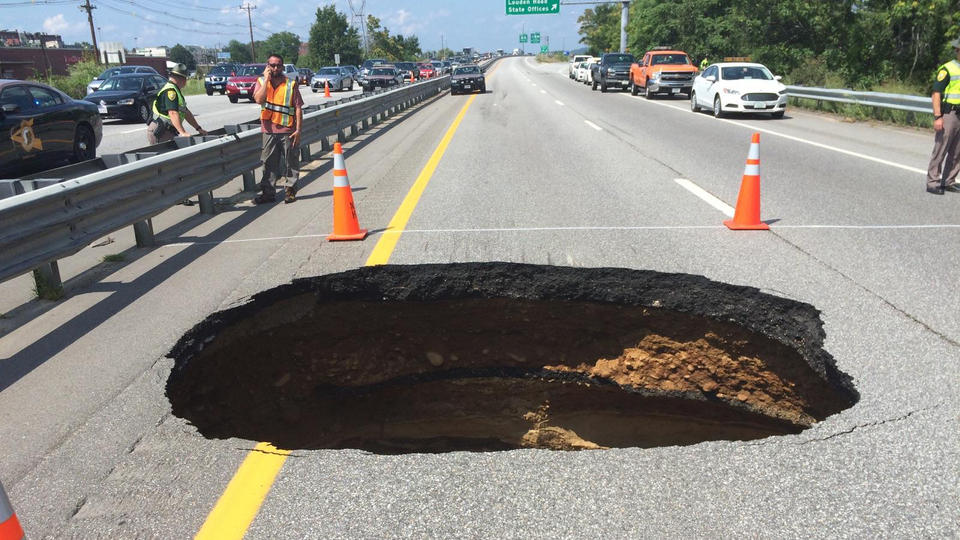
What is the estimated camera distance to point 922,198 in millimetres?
8469

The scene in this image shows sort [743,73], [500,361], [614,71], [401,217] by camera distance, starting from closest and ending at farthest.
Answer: [500,361] < [401,217] < [743,73] < [614,71]

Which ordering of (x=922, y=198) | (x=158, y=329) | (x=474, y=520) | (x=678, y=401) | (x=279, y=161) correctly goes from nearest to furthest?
(x=474, y=520)
(x=158, y=329)
(x=678, y=401)
(x=922, y=198)
(x=279, y=161)

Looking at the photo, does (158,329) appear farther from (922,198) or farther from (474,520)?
(922,198)

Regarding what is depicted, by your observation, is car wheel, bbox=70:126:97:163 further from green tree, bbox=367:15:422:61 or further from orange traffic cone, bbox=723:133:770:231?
green tree, bbox=367:15:422:61

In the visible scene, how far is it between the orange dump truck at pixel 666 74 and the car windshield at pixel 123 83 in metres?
19.7

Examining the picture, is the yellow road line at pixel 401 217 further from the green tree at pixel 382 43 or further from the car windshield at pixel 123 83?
the green tree at pixel 382 43

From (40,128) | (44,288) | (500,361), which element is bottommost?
(500,361)

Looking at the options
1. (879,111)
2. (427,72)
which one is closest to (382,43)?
(427,72)

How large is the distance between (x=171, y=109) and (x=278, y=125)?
6.44 feet

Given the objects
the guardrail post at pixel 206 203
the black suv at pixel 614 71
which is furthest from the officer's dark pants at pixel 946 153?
the black suv at pixel 614 71

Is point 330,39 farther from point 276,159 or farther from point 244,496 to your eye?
point 244,496

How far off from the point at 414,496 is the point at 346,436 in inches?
122

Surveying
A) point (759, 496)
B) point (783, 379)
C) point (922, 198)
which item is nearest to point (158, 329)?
point (759, 496)

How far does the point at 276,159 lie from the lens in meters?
9.34
